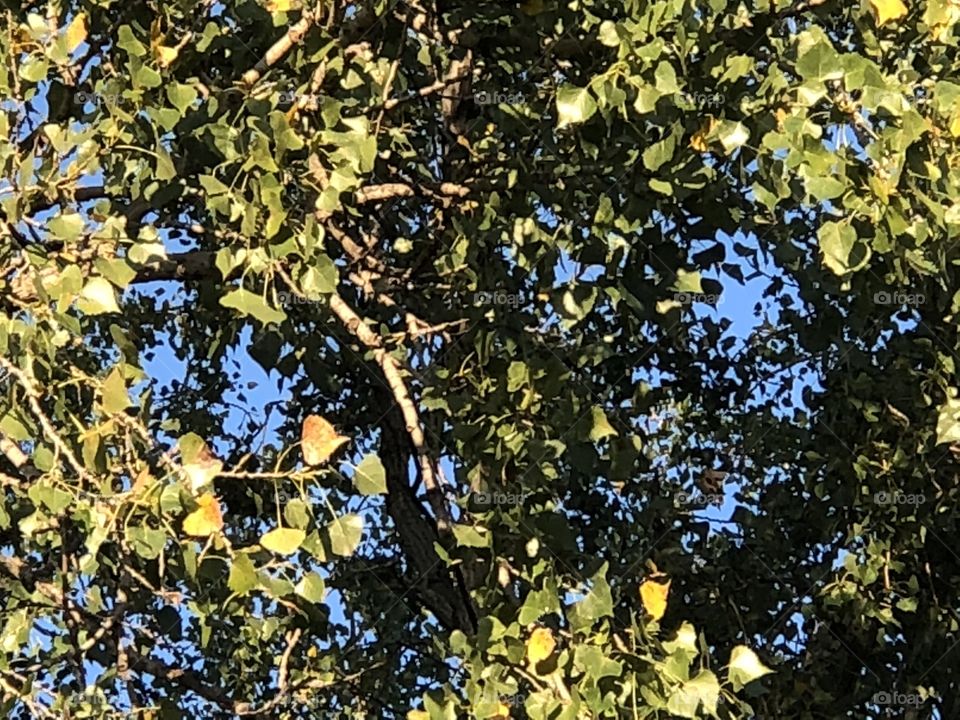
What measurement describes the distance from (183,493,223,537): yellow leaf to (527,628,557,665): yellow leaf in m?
0.49

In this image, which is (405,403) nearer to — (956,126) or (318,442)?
(318,442)

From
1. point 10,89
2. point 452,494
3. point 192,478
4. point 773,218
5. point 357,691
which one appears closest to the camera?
point 192,478

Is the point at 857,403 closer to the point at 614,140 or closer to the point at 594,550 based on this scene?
the point at 594,550

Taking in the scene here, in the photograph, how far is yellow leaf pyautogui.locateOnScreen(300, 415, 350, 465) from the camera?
62.7 inches

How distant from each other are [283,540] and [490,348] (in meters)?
0.65

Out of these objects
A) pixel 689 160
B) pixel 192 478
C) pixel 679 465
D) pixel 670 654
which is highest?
pixel 679 465

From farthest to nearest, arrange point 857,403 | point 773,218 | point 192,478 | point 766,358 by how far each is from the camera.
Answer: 1. point 766,358
2. point 857,403
3. point 773,218
4. point 192,478

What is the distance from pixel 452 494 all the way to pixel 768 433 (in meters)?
1.29

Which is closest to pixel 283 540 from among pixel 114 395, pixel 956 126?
pixel 114 395

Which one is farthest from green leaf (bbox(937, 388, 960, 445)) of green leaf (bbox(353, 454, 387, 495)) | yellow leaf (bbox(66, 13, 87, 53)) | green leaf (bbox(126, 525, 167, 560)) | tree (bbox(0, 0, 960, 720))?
yellow leaf (bbox(66, 13, 87, 53))

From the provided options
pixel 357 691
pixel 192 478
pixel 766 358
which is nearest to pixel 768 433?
pixel 766 358

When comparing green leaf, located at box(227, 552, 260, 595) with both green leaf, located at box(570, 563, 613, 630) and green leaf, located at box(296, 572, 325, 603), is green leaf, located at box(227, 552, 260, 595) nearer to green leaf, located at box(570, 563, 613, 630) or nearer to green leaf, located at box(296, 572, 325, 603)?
green leaf, located at box(296, 572, 325, 603)

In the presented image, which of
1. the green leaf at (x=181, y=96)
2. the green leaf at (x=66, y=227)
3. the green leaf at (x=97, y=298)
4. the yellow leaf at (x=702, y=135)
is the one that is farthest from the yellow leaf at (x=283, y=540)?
the yellow leaf at (x=702, y=135)

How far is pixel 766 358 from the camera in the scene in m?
3.51
